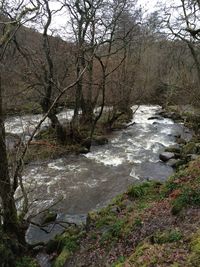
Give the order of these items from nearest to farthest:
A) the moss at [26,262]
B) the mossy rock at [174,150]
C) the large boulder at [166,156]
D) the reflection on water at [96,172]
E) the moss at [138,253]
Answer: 1. the moss at [138,253]
2. the moss at [26,262]
3. the reflection on water at [96,172]
4. the large boulder at [166,156]
5. the mossy rock at [174,150]

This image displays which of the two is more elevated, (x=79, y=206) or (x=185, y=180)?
(x=185, y=180)

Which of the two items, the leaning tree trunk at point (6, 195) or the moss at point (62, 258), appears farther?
the moss at point (62, 258)

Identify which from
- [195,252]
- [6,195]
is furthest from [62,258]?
[195,252]

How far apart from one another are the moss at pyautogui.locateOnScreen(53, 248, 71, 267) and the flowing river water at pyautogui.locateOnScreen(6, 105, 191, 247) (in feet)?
4.99

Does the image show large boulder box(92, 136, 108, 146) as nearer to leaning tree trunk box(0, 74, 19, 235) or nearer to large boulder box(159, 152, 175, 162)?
large boulder box(159, 152, 175, 162)

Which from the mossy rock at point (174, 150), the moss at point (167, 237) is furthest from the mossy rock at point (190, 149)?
the moss at point (167, 237)

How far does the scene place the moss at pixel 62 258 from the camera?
736 centimetres

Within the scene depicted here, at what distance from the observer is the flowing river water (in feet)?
36.8

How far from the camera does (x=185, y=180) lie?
898 centimetres

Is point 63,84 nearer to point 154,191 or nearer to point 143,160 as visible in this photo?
point 143,160

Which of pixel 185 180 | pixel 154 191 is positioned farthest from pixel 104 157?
pixel 185 180

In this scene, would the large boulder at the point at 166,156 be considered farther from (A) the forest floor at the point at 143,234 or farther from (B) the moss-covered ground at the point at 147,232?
(A) the forest floor at the point at 143,234

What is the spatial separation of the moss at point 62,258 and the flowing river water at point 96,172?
1.52m

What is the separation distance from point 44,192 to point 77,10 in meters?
11.4
